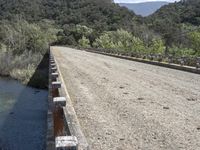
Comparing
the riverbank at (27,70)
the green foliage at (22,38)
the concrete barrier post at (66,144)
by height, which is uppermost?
the concrete barrier post at (66,144)

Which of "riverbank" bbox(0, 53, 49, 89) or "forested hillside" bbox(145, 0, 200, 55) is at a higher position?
"forested hillside" bbox(145, 0, 200, 55)

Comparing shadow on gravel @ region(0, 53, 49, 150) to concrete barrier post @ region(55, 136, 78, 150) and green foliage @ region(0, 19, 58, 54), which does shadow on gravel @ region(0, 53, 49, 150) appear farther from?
green foliage @ region(0, 19, 58, 54)

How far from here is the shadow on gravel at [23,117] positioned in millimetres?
22328

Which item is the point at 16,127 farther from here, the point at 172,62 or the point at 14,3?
the point at 14,3

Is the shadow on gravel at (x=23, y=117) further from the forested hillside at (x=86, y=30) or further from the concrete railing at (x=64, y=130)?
the concrete railing at (x=64, y=130)

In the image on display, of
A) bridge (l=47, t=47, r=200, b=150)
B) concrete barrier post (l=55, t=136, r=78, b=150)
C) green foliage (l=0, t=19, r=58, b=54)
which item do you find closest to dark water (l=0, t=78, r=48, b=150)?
bridge (l=47, t=47, r=200, b=150)

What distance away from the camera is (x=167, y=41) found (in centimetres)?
8506

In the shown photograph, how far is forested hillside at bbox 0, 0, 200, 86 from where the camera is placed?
69.1 m

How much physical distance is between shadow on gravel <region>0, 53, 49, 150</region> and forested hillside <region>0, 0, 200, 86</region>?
10.7 meters

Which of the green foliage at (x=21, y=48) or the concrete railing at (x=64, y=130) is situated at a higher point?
the concrete railing at (x=64, y=130)

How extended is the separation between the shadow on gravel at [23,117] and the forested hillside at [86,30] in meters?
10.7

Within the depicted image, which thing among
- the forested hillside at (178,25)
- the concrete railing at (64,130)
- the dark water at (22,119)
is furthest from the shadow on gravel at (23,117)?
the forested hillside at (178,25)

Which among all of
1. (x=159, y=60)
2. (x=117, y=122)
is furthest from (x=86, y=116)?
(x=159, y=60)

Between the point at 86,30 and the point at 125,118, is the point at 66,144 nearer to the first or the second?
the point at 125,118
